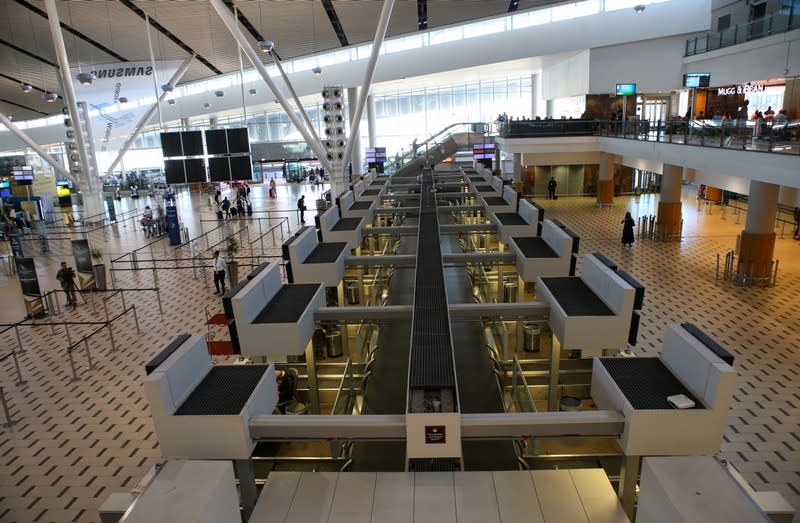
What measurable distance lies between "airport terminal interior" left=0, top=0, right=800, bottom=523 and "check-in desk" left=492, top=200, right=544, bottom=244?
0.27 ft

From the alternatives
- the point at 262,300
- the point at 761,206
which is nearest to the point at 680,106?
the point at 761,206

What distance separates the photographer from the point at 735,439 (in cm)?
782

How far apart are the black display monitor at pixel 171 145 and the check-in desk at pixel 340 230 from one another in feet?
35.9

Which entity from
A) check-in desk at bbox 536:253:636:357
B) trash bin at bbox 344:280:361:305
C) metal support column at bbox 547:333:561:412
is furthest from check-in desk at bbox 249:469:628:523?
trash bin at bbox 344:280:361:305

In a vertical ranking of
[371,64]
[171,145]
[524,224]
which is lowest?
[524,224]

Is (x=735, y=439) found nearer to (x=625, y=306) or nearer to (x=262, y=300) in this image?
(x=625, y=306)

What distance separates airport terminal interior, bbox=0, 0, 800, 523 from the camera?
14.5 ft

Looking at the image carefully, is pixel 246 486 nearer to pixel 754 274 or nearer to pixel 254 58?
pixel 754 274

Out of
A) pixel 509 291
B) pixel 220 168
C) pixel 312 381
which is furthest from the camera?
pixel 220 168

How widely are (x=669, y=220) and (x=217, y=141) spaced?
1816cm

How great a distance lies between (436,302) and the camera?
23.5ft

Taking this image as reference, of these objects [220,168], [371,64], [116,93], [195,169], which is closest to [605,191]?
[371,64]

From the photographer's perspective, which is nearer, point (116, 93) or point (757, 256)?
point (757, 256)

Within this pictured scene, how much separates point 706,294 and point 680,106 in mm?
23559
